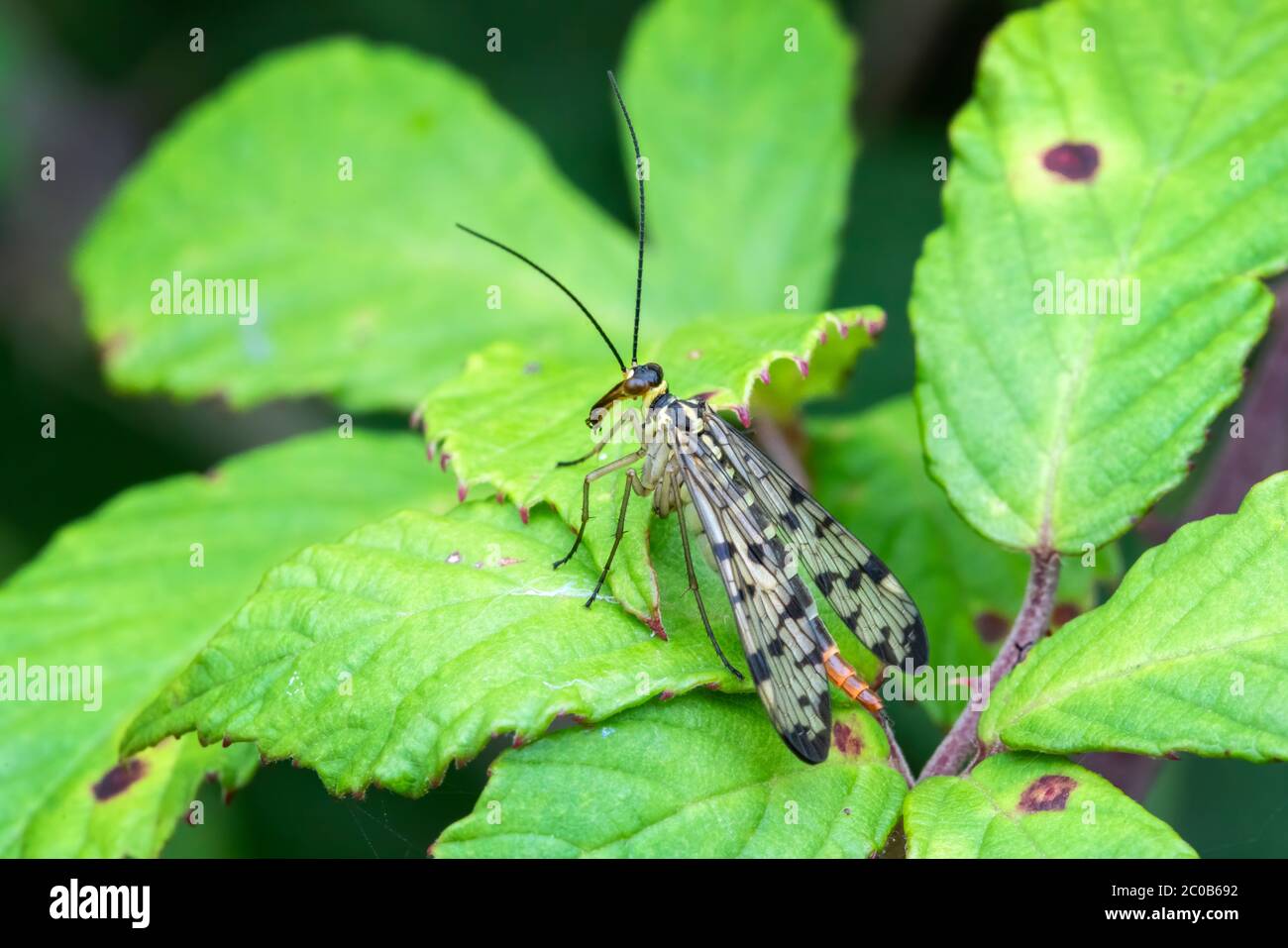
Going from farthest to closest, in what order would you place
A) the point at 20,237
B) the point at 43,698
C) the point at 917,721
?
the point at 20,237 < the point at 917,721 < the point at 43,698

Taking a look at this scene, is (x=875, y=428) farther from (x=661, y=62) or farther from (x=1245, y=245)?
(x=661, y=62)

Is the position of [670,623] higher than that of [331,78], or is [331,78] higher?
[331,78]

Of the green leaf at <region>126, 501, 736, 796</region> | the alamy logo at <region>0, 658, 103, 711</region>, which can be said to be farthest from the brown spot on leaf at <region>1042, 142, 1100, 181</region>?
the alamy logo at <region>0, 658, 103, 711</region>

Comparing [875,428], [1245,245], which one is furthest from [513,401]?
[1245,245]

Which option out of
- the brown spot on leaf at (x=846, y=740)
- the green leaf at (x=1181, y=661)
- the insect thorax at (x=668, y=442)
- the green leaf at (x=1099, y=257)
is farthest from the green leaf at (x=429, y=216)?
the green leaf at (x=1181, y=661)

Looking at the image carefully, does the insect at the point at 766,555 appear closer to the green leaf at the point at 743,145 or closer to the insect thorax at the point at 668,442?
the insect thorax at the point at 668,442

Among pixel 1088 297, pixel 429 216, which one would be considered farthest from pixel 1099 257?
pixel 429 216

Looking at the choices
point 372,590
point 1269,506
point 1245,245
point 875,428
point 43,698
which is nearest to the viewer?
point 1269,506

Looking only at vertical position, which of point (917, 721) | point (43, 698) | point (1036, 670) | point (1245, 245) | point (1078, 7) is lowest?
point (917, 721)
